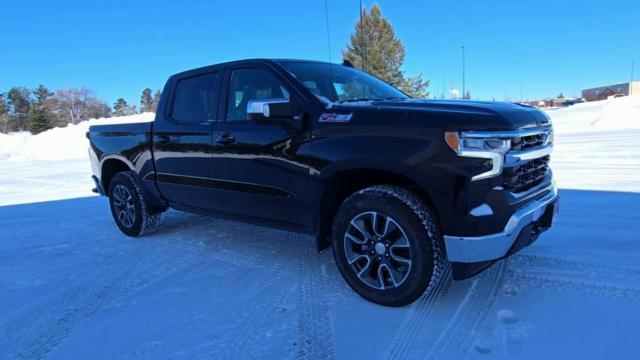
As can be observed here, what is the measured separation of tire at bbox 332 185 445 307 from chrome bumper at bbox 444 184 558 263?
5.6 inches

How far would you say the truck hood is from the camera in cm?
→ 265

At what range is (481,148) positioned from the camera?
2580 mm

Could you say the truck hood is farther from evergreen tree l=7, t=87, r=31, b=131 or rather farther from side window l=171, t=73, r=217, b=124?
evergreen tree l=7, t=87, r=31, b=131

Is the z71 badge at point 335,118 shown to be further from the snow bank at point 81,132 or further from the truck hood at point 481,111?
the snow bank at point 81,132

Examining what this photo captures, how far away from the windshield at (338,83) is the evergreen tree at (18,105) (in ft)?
265

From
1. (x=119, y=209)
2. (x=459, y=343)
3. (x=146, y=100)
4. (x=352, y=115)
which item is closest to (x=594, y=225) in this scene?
(x=459, y=343)

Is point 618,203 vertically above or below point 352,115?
below

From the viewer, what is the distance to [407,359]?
95.0 inches

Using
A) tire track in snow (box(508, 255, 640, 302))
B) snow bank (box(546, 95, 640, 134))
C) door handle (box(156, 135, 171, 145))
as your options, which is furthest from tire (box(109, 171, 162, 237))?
snow bank (box(546, 95, 640, 134))

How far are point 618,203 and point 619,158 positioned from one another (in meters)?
4.68

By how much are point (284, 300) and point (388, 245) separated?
90cm

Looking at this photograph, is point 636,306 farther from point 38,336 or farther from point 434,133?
point 38,336

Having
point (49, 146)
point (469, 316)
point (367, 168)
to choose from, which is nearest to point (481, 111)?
point (367, 168)

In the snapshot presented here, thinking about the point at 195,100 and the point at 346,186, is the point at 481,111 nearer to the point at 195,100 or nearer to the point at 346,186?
the point at 346,186
